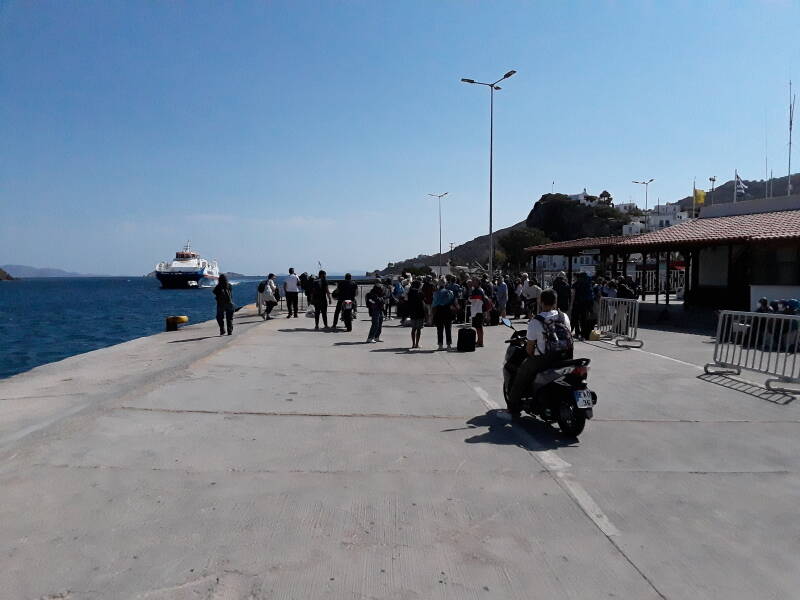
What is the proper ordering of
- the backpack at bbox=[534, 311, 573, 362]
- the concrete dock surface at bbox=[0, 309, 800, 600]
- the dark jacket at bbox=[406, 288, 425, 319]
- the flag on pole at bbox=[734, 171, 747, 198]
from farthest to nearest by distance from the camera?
the flag on pole at bbox=[734, 171, 747, 198] < the dark jacket at bbox=[406, 288, 425, 319] < the backpack at bbox=[534, 311, 573, 362] < the concrete dock surface at bbox=[0, 309, 800, 600]

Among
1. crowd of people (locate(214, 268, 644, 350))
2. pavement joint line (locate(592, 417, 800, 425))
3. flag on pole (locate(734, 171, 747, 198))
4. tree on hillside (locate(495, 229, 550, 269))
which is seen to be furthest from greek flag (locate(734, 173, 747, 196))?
tree on hillside (locate(495, 229, 550, 269))

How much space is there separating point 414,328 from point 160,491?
9829mm

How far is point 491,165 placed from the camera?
3403 cm

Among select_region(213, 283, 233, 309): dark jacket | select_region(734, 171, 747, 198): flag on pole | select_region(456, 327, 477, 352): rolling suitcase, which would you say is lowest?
select_region(456, 327, 477, 352): rolling suitcase

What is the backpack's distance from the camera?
643cm

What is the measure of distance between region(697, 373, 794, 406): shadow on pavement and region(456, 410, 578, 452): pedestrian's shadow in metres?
3.83

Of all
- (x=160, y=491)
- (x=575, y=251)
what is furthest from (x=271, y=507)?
(x=575, y=251)

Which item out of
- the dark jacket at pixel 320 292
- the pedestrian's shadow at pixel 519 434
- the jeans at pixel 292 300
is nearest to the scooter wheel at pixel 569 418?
the pedestrian's shadow at pixel 519 434

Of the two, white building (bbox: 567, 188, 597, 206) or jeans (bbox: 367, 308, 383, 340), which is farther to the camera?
white building (bbox: 567, 188, 597, 206)

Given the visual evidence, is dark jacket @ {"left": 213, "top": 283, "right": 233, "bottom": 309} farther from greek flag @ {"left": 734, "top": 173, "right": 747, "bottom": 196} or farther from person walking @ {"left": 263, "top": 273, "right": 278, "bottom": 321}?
greek flag @ {"left": 734, "top": 173, "right": 747, "bottom": 196}

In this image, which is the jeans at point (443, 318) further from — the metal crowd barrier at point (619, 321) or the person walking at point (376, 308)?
the metal crowd barrier at point (619, 321)

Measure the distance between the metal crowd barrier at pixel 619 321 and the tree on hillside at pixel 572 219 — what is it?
10681cm

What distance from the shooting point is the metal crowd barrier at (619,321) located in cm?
1470

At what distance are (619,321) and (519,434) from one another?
9.98m
